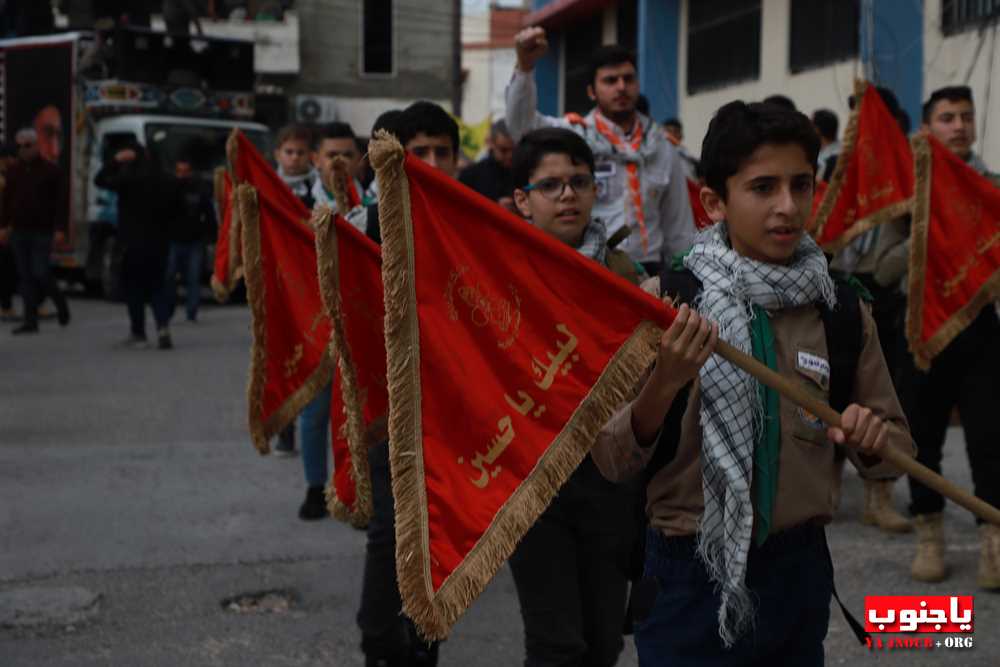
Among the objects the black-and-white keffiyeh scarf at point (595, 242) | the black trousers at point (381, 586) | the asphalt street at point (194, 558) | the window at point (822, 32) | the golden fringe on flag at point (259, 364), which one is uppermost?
the window at point (822, 32)

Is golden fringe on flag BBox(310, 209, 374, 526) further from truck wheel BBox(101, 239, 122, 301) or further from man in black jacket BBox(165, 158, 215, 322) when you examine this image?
truck wheel BBox(101, 239, 122, 301)

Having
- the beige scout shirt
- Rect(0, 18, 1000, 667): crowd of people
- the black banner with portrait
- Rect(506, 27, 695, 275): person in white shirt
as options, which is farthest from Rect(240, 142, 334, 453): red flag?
the black banner with portrait

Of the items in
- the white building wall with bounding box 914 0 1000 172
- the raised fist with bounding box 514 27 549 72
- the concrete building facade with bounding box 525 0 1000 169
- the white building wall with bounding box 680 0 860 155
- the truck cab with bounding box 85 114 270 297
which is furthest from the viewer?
the truck cab with bounding box 85 114 270 297

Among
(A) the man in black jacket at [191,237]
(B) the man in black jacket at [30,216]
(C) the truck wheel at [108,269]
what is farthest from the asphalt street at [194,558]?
(C) the truck wheel at [108,269]

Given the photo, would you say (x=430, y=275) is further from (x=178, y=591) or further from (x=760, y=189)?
(x=178, y=591)

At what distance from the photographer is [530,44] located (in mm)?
5324

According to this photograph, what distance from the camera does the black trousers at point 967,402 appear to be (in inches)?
228

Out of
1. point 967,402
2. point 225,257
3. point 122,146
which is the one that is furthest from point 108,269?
point 967,402

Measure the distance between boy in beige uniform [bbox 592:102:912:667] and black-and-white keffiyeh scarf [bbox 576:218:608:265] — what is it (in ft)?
3.26

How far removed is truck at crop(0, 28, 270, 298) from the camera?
1938cm

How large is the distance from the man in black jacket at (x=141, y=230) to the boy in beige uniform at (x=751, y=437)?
38.0 ft

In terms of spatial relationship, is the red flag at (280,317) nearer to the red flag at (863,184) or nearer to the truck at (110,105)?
the red flag at (863,184)

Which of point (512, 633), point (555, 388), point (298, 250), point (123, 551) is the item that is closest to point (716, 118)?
point (555, 388)

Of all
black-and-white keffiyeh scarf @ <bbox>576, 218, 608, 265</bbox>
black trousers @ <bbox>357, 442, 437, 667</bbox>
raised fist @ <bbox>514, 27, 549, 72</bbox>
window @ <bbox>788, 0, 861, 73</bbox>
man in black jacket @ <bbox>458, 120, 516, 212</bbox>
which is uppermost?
window @ <bbox>788, 0, 861, 73</bbox>
